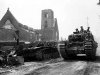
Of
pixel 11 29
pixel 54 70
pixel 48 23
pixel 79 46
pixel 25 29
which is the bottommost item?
pixel 54 70

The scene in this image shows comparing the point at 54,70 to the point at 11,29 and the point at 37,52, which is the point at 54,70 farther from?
the point at 11,29

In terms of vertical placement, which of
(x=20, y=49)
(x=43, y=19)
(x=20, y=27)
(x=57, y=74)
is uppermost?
(x=43, y=19)

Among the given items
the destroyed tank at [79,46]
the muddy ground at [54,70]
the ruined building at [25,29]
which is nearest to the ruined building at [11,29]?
the ruined building at [25,29]

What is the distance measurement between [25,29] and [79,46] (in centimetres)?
2460

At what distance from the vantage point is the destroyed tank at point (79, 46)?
13234mm

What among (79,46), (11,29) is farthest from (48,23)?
(79,46)

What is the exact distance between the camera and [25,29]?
37.6m

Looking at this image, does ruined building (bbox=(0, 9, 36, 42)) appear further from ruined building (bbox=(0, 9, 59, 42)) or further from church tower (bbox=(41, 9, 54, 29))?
church tower (bbox=(41, 9, 54, 29))

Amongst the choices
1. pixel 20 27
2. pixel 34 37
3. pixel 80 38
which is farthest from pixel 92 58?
pixel 34 37

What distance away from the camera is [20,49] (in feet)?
46.7

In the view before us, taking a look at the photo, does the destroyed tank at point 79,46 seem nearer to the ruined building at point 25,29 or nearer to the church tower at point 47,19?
the ruined building at point 25,29

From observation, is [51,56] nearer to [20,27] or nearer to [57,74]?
[57,74]

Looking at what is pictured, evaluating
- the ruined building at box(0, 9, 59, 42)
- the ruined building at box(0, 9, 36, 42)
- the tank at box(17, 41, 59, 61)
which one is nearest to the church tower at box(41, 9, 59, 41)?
the ruined building at box(0, 9, 59, 42)

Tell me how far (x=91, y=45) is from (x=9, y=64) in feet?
19.4
